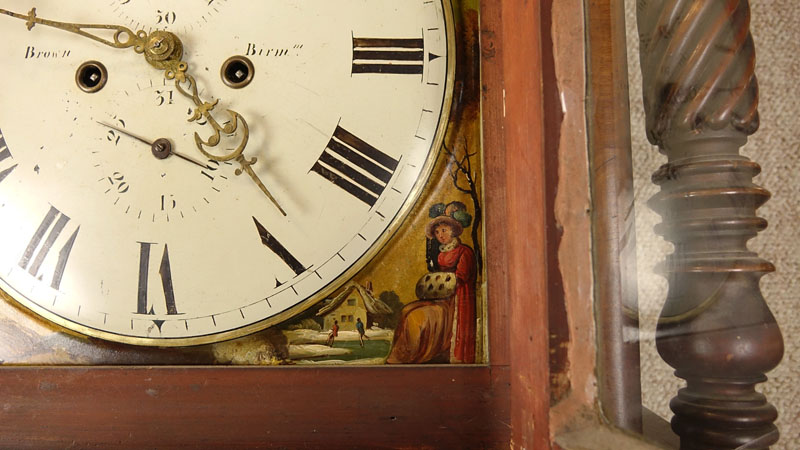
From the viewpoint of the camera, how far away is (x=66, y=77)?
906 millimetres

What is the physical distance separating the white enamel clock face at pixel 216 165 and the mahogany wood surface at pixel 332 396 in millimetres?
63

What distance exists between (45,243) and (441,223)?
1.82ft

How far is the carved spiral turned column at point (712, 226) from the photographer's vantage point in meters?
0.44

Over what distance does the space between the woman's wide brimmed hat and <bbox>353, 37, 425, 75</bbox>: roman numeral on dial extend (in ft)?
0.65

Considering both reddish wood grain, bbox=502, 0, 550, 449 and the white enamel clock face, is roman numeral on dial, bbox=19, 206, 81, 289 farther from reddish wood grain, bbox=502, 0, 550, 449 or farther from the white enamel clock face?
reddish wood grain, bbox=502, 0, 550, 449

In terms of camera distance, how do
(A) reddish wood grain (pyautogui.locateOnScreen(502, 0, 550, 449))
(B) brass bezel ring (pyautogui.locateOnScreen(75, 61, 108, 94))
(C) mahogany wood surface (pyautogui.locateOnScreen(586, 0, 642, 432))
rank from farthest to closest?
(B) brass bezel ring (pyautogui.locateOnScreen(75, 61, 108, 94))
(A) reddish wood grain (pyautogui.locateOnScreen(502, 0, 550, 449))
(C) mahogany wood surface (pyautogui.locateOnScreen(586, 0, 642, 432))

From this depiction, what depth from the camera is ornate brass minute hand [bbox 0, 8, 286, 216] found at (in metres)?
0.85

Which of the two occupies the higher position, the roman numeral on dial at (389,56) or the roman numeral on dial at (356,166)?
the roman numeral on dial at (389,56)

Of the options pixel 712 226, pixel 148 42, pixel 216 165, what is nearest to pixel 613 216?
pixel 712 226

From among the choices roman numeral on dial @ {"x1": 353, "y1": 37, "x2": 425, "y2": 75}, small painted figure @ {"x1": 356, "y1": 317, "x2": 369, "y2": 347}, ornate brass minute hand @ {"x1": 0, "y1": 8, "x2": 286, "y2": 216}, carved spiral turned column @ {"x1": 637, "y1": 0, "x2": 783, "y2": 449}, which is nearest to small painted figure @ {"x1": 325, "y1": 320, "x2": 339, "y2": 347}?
small painted figure @ {"x1": 356, "y1": 317, "x2": 369, "y2": 347}

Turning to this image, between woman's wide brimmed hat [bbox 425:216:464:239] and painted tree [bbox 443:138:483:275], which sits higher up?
painted tree [bbox 443:138:483:275]

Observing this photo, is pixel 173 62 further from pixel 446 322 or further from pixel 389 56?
pixel 446 322

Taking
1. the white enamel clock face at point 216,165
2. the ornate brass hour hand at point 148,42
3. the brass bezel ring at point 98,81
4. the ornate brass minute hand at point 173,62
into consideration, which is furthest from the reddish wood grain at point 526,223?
the brass bezel ring at point 98,81

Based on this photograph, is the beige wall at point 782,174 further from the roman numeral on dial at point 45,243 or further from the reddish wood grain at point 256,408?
the roman numeral on dial at point 45,243
